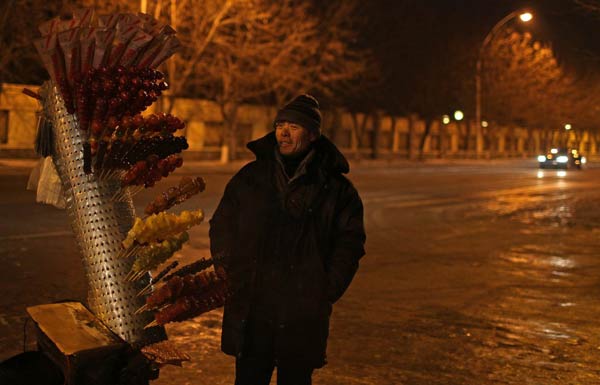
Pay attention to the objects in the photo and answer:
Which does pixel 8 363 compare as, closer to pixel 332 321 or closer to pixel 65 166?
pixel 65 166

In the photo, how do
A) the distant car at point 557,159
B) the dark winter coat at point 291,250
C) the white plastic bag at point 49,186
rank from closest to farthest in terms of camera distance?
the dark winter coat at point 291,250, the white plastic bag at point 49,186, the distant car at point 557,159

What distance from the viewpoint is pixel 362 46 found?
47562 mm

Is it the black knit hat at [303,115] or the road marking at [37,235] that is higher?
the black knit hat at [303,115]

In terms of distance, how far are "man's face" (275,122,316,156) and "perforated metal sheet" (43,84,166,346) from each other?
0.72m

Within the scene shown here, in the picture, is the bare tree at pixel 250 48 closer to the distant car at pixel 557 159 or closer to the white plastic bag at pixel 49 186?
the distant car at pixel 557 159

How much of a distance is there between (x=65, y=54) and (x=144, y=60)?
12.5 inches

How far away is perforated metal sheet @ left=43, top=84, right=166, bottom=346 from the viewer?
3.37 m

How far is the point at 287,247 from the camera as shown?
332 centimetres

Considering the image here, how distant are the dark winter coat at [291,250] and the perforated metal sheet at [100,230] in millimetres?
376

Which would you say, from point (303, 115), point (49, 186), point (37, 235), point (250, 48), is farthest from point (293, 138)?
point (250, 48)

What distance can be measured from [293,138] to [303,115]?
0.34 feet

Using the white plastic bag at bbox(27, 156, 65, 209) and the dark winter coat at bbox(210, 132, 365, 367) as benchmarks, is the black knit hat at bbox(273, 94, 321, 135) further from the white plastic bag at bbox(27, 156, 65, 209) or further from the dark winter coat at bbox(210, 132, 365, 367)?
the white plastic bag at bbox(27, 156, 65, 209)

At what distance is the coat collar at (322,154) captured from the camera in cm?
342

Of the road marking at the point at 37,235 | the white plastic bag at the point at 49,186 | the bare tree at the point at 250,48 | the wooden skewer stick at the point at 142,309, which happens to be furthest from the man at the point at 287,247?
the bare tree at the point at 250,48
